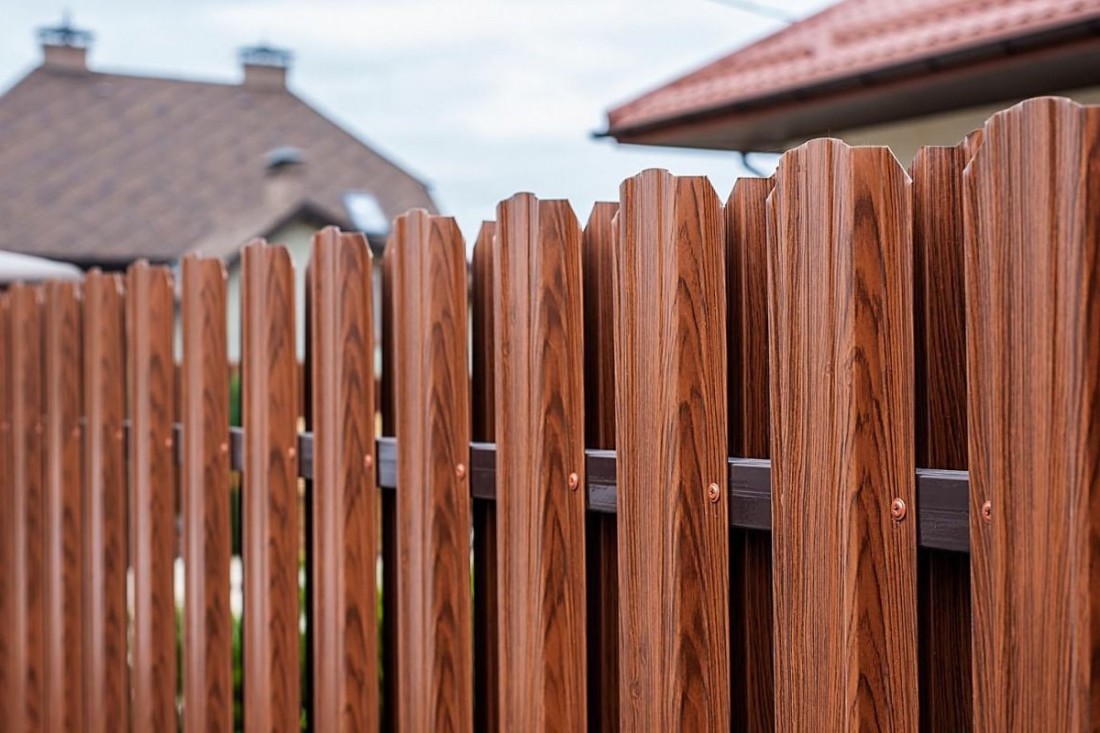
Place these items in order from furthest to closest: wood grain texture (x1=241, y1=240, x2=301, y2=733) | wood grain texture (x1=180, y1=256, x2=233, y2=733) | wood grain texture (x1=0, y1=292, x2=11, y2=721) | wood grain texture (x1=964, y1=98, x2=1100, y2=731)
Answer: wood grain texture (x1=0, y1=292, x2=11, y2=721)
wood grain texture (x1=180, y1=256, x2=233, y2=733)
wood grain texture (x1=241, y1=240, x2=301, y2=733)
wood grain texture (x1=964, y1=98, x2=1100, y2=731)

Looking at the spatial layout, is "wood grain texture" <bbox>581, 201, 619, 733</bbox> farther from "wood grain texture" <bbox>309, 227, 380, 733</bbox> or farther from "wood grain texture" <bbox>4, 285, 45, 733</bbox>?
"wood grain texture" <bbox>4, 285, 45, 733</bbox>

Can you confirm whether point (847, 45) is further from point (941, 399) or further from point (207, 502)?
point (941, 399)

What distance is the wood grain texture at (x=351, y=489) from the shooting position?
6.56 feet

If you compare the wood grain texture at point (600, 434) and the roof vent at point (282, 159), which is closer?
the wood grain texture at point (600, 434)

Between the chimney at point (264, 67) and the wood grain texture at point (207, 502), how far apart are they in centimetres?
2397

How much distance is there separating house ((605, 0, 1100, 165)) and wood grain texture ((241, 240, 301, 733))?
3.09 meters

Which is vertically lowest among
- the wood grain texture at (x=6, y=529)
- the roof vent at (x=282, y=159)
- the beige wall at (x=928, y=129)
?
the wood grain texture at (x=6, y=529)

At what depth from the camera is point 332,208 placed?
21.4 m

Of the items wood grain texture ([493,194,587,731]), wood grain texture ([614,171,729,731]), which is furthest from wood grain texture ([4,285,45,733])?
wood grain texture ([614,171,729,731])

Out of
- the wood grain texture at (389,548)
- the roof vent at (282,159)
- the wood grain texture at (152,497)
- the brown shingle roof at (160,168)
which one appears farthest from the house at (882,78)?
the brown shingle roof at (160,168)

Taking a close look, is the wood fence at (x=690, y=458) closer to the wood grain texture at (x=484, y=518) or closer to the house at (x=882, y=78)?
the wood grain texture at (x=484, y=518)

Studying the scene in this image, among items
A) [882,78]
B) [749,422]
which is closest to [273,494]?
[749,422]

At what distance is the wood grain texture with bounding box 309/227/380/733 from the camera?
200 centimetres

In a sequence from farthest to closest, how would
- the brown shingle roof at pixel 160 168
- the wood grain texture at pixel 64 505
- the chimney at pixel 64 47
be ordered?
the chimney at pixel 64 47, the brown shingle roof at pixel 160 168, the wood grain texture at pixel 64 505
